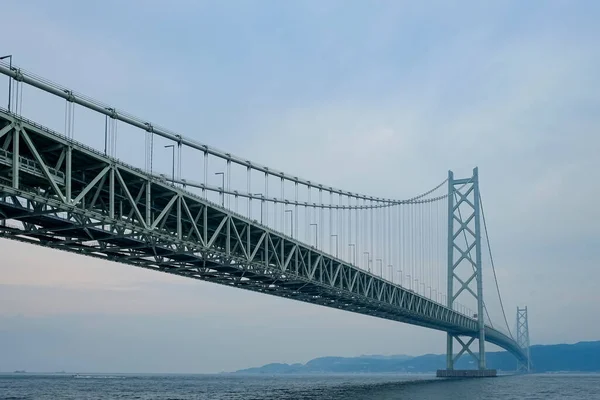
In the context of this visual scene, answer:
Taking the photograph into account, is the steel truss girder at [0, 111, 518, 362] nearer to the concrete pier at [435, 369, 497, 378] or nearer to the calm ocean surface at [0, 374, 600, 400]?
the calm ocean surface at [0, 374, 600, 400]

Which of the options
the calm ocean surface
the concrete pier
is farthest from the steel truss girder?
the concrete pier

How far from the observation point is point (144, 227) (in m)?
34.2

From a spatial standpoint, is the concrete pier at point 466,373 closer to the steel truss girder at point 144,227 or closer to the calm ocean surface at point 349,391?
the calm ocean surface at point 349,391

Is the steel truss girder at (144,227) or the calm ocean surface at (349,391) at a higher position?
the steel truss girder at (144,227)

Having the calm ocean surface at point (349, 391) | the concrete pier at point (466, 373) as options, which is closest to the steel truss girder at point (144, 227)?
the calm ocean surface at point (349, 391)

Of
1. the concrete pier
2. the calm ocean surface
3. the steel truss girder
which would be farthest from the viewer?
the concrete pier

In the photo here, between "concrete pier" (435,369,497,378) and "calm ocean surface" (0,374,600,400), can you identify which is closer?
"calm ocean surface" (0,374,600,400)

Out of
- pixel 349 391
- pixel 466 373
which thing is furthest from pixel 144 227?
pixel 466 373

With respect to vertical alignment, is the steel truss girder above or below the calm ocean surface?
above

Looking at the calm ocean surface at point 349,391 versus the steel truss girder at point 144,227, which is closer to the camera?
the steel truss girder at point 144,227

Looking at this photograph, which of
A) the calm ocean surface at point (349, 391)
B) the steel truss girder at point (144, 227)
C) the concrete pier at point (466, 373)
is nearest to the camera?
the steel truss girder at point (144, 227)

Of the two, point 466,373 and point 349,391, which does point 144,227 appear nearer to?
point 349,391

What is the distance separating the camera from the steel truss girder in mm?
28891

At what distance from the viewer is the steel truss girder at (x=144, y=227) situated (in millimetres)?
28891
